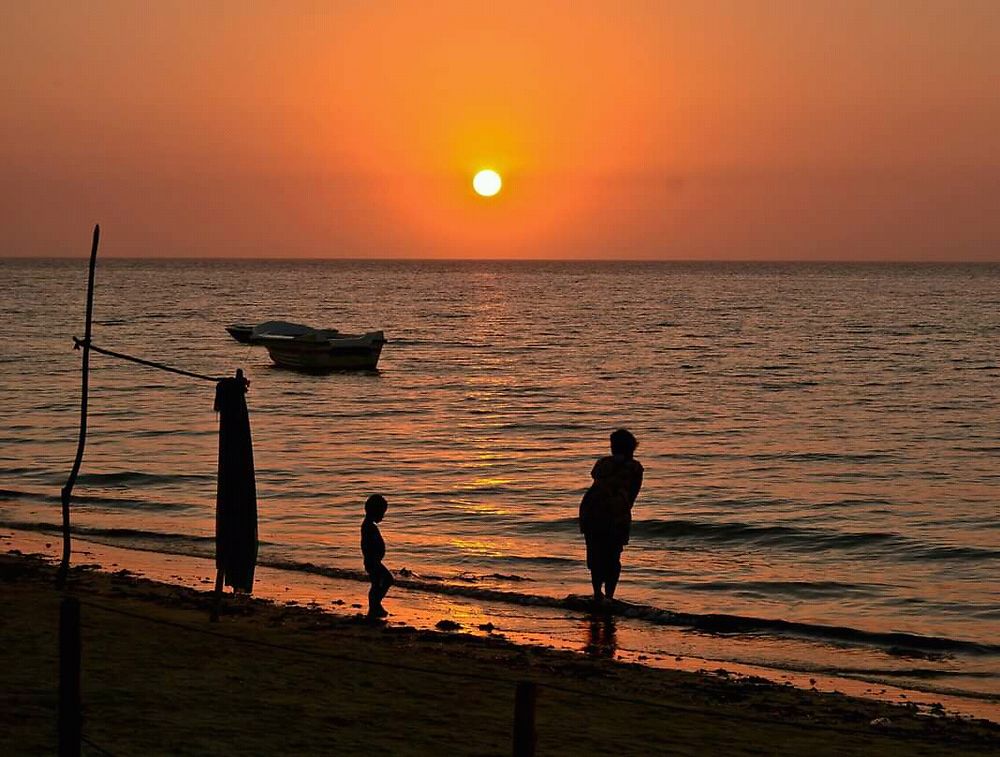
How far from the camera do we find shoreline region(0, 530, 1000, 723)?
40.6 feet

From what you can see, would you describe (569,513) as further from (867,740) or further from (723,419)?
(723,419)

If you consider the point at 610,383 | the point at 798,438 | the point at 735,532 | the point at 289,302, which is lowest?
the point at 735,532

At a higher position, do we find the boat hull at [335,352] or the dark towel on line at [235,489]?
the boat hull at [335,352]

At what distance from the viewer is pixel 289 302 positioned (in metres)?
123

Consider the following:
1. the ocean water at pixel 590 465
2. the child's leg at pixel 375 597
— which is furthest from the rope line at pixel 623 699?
the ocean water at pixel 590 465

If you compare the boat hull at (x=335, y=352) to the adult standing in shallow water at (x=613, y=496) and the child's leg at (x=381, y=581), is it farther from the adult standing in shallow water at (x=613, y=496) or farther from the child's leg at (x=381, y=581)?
the adult standing in shallow water at (x=613, y=496)

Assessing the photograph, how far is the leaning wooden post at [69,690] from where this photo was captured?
22.1 ft

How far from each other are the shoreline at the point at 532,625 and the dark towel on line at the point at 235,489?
2129mm

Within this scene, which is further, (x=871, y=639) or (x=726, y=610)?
(x=726, y=610)

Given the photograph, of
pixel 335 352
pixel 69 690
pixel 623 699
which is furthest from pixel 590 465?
pixel 335 352

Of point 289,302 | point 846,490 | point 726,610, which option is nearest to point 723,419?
point 846,490

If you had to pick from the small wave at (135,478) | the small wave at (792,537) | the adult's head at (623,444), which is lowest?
the small wave at (792,537)

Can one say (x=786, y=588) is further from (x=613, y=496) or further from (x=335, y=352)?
(x=335, y=352)

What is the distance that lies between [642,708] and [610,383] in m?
40.4
